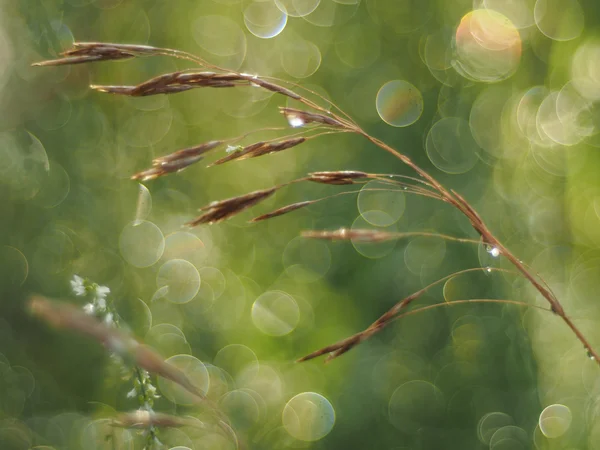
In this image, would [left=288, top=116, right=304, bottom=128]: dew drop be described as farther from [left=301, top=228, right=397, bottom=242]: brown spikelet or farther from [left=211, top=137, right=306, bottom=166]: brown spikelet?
[left=301, top=228, right=397, bottom=242]: brown spikelet

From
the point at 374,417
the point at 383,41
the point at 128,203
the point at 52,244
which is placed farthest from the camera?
the point at 383,41

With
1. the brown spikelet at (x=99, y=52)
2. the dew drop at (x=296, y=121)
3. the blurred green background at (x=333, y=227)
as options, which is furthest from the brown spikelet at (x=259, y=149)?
the blurred green background at (x=333, y=227)

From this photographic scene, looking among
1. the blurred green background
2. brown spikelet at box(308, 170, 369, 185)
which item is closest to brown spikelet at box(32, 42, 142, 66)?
brown spikelet at box(308, 170, 369, 185)

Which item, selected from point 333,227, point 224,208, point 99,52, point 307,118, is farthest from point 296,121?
point 333,227

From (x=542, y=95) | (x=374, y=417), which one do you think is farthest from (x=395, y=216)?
(x=374, y=417)

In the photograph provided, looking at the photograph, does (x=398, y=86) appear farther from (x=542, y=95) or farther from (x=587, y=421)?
(x=587, y=421)

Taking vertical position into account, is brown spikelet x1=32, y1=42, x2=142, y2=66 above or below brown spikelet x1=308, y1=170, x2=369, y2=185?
above

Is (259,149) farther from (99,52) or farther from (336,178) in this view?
(99,52)

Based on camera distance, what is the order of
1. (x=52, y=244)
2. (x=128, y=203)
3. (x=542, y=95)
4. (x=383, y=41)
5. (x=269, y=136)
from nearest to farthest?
(x=52, y=244)
(x=128, y=203)
(x=542, y=95)
(x=383, y=41)
(x=269, y=136)

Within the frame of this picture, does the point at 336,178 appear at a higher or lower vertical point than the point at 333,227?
higher
